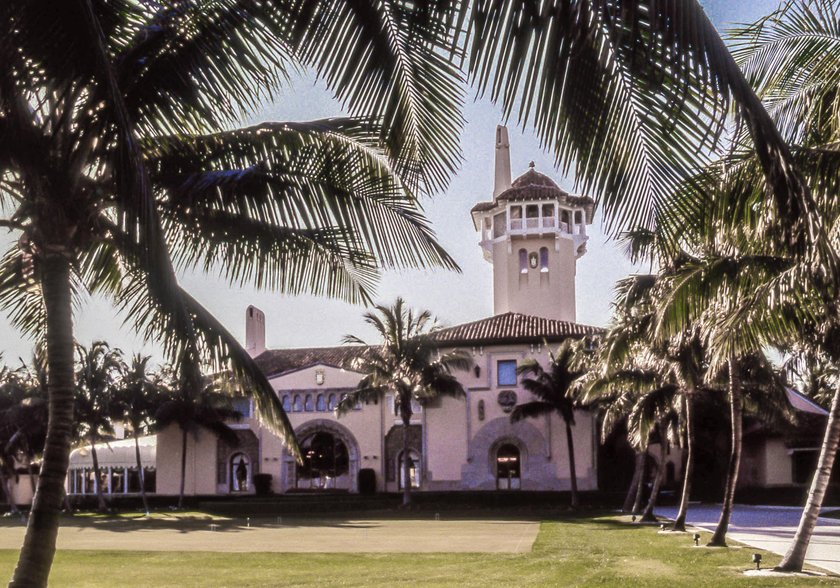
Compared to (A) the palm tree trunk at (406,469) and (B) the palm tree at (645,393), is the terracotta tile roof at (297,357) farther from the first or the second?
(B) the palm tree at (645,393)

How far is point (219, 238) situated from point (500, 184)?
5724cm

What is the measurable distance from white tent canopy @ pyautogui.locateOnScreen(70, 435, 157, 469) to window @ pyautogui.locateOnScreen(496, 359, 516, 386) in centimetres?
1977

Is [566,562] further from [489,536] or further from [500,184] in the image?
[500,184]

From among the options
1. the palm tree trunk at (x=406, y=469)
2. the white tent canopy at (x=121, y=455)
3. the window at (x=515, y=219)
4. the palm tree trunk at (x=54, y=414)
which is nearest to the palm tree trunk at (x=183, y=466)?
the white tent canopy at (x=121, y=455)

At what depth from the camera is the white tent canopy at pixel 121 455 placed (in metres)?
53.0

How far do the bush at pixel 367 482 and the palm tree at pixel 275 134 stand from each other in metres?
39.2

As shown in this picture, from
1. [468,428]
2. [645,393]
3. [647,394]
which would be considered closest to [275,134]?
[647,394]

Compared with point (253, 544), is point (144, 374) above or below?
above

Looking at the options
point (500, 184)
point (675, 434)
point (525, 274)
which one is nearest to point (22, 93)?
point (675, 434)

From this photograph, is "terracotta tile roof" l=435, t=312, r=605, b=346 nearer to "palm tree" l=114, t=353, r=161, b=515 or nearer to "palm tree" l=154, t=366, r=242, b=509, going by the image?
"palm tree" l=154, t=366, r=242, b=509

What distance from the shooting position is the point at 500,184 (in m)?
66.0

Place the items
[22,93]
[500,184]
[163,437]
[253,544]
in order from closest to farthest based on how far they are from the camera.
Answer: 1. [22,93]
2. [253,544]
3. [163,437]
4. [500,184]

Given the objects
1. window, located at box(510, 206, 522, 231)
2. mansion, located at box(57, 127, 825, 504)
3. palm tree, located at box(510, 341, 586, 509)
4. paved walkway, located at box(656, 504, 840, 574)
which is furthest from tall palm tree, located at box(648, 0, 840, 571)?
window, located at box(510, 206, 522, 231)

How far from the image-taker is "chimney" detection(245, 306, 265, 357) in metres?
59.1
